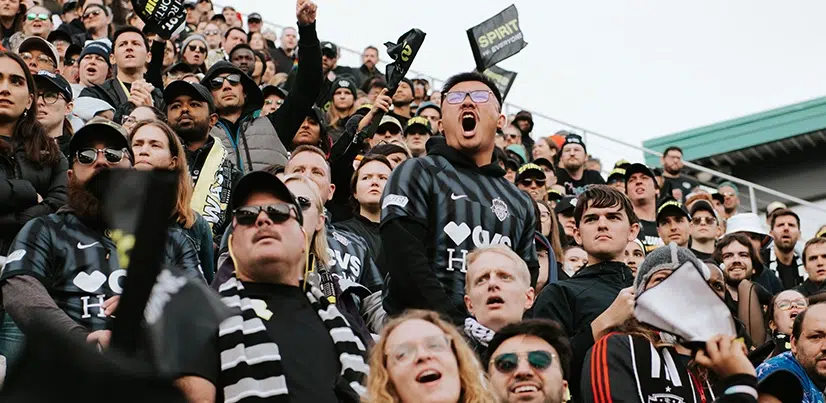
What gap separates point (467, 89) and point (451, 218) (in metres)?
0.80

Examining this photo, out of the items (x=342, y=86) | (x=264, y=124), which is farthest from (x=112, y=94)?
(x=342, y=86)

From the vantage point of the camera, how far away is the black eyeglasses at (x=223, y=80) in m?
8.93

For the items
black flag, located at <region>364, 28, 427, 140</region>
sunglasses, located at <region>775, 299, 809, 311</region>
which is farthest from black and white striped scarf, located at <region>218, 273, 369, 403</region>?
sunglasses, located at <region>775, 299, 809, 311</region>

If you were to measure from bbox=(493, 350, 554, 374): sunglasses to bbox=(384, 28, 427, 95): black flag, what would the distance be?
13.2ft

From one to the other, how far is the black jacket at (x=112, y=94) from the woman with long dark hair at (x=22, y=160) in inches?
119

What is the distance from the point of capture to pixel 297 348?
4426mm

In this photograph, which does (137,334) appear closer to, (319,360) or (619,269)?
(319,360)

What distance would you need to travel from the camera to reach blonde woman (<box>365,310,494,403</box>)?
14.3 ft

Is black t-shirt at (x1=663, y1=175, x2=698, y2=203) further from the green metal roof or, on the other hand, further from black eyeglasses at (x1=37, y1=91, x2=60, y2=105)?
black eyeglasses at (x1=37, y1=91, x2=60, y2=105)

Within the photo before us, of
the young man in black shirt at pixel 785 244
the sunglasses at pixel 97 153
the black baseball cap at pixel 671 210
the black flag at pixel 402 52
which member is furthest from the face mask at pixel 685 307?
the young man in black shirt at pixel 785 244

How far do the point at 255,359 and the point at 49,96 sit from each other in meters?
4.06

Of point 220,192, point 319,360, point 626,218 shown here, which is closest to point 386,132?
point 220,192

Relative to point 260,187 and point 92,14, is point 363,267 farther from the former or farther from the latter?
point 92,14

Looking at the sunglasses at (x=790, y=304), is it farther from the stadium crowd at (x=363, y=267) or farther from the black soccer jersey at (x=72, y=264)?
the black soccer jersey at (x=72, y=264)
